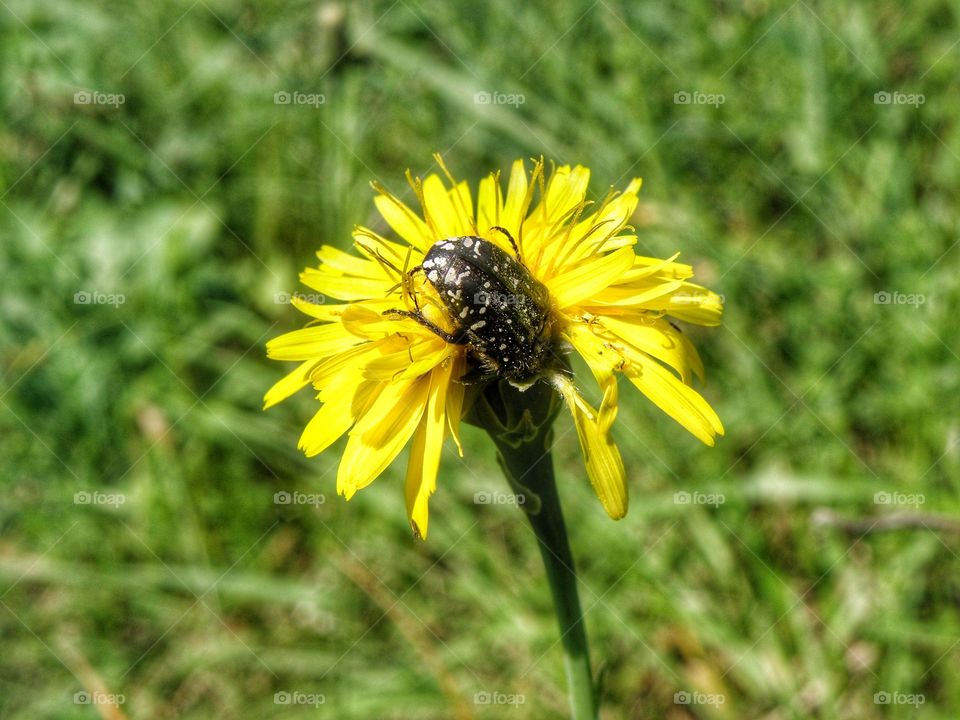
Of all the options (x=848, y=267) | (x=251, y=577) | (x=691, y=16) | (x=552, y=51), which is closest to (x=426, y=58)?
(x=552, y=51)

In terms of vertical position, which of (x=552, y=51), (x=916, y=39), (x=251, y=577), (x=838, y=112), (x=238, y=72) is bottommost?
(x=251, y=577)

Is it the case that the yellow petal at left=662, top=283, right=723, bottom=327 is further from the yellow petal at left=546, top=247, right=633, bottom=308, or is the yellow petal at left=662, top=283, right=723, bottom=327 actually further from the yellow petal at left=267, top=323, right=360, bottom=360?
the yellow petal at left=267, top=323, right=360, bottom=360

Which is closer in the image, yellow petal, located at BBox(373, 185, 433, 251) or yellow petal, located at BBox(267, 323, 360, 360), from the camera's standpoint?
yellow petal, located at BBox(267, 323, 360, 360)

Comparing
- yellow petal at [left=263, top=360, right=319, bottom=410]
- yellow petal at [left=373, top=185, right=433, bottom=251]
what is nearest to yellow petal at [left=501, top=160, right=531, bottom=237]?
yellow petal at [left=373, top=185, right=433, bottom=251]

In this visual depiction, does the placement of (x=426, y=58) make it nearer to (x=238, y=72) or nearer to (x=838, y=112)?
(x=238, y=72)

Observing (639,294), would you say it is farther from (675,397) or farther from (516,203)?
(516,203)

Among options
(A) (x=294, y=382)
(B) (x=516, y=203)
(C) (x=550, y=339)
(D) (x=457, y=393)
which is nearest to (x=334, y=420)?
(A) (x=294, y=382)
